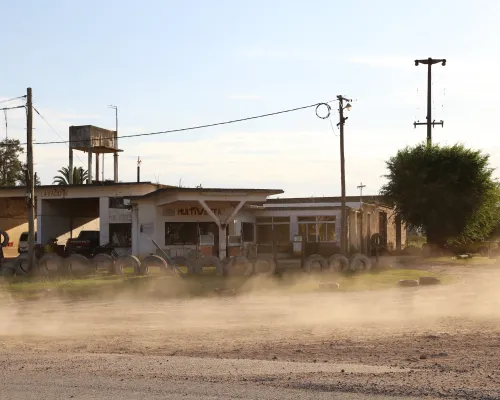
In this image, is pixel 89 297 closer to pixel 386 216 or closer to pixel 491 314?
pixel 491 314

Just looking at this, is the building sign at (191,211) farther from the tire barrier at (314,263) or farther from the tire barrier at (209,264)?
the tire barrier at (209,264)

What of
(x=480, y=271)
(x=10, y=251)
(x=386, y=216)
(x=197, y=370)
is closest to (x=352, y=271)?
(x=480, y=271)

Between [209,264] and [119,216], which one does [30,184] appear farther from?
[119,216]

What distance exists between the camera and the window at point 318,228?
47.2 meters

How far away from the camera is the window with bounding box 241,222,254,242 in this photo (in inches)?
1827

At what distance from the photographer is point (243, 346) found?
1358 centimetres

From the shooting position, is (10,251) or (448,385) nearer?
(448,385)

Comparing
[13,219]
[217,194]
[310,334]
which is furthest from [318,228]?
[310,334]

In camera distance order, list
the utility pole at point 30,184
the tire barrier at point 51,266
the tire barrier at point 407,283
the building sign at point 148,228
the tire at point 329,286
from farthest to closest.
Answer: the building sign at point 148,228 < the utility pole at point 30,184 < the tire barrier at point 51,266 < the tire barrier at point 407,283 < the tire at point 329,286

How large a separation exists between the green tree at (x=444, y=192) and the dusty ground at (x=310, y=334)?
75.3 ft

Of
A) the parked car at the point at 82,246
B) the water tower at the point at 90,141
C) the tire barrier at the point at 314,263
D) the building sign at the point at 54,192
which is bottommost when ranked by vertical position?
the tire barrier at the point at 314,263

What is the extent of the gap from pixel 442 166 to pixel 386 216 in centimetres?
1330

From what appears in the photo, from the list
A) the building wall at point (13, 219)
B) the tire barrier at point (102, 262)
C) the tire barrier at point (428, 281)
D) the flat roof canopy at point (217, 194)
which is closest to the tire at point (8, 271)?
the tire barrier at point (102, 262)

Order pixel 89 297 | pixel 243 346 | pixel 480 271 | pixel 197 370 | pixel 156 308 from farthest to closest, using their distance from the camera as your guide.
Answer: pixel 480 271, pixel 89 297, pixel 156 308, pixel 243 346, pixel 197 370
